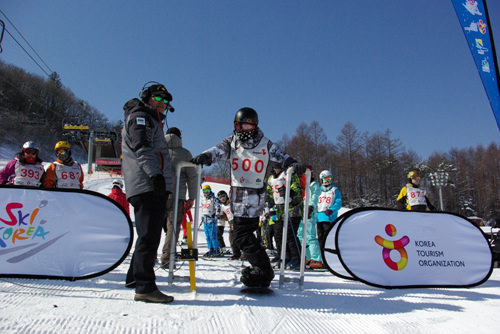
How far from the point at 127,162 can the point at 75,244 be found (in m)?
1.18

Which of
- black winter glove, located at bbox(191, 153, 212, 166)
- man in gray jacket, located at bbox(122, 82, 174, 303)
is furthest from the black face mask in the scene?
man in gray jacket, located at bbox(122, 82, 174, 303)

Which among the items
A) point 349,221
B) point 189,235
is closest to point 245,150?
point 189,235

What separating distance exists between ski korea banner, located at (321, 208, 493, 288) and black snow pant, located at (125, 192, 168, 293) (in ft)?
6.20

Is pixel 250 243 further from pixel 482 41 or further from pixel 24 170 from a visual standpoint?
pixel 482 41

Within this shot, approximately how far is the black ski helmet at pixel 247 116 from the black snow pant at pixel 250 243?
105 cm

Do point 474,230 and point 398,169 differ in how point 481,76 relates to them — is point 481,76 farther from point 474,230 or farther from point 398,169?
point 398,169

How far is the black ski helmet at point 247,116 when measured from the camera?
3.22 m

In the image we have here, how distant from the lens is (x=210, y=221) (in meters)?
8.50

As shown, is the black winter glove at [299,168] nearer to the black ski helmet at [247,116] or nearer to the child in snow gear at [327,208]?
the black ski helmet at [247,116]

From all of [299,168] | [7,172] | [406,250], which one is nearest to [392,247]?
[406,250]

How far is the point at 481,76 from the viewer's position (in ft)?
20.1

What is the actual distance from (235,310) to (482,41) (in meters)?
7.42

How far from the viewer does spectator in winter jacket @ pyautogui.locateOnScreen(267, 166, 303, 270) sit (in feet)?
16.7

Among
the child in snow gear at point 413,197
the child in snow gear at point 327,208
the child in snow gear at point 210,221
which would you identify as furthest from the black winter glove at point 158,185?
the child in snow gear at point 413,197
